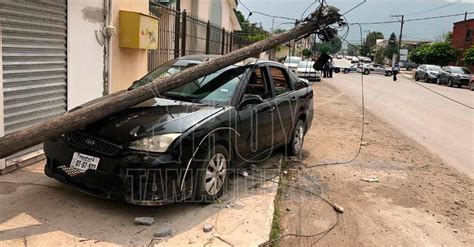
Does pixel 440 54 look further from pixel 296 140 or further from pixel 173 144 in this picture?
pixel 173 144

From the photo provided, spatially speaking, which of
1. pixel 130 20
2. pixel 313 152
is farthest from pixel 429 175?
pixel 130 20

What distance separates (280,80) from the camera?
675cm

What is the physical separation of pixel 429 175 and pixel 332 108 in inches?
312

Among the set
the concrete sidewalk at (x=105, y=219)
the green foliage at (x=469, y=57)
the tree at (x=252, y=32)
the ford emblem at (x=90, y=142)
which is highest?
the tree at (x=252, y=32)

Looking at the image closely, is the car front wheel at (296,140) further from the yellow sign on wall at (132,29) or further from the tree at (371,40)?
the tree at (371,40)

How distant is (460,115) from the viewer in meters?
14.9

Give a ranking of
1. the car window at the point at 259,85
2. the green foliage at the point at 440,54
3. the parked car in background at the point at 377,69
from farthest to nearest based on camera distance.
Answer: the green foliage at the point at 440,54 → the parked car in background at the point at 377,69 → the car window at the point at 259,85

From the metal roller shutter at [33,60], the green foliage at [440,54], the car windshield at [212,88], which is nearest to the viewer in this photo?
the car windshield at [212,88]

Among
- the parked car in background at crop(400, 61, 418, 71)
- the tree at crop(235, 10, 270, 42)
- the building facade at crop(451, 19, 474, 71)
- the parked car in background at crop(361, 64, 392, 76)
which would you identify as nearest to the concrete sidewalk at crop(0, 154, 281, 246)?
the tree at crop(235, 10, 270, 42)

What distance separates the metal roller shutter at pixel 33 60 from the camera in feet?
17.6

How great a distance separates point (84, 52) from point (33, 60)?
1.18 m

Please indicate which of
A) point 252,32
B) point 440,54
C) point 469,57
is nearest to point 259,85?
point 252,32

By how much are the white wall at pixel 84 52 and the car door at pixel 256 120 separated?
9.26 feet

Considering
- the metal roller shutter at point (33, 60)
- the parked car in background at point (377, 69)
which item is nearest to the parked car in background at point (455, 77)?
the parked car in background at point (377, 69)
